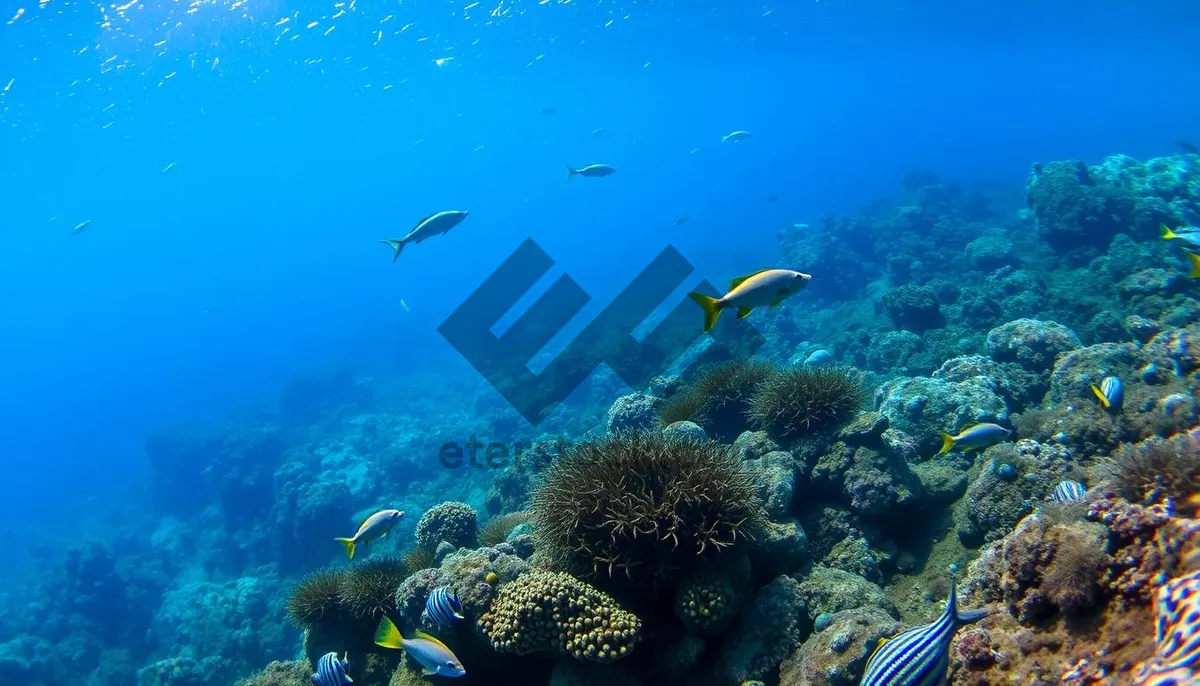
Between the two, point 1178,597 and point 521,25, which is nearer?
point 1178,597

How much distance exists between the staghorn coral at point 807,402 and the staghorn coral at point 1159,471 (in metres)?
3.03

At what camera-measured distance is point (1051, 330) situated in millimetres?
10164

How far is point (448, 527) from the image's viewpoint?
7.44 meters

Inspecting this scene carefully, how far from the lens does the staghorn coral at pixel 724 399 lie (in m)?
7.87

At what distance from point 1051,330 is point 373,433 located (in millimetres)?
27241

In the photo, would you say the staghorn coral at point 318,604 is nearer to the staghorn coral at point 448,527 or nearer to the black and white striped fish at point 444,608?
the staghorn coral at point 448,527

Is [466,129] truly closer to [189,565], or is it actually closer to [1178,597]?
[189,565]

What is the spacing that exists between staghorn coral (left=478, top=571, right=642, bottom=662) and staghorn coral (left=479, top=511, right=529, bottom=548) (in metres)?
3.32

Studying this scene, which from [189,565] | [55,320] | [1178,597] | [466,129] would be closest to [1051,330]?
[1178,597]

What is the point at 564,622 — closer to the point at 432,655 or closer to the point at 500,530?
the point at 432,655

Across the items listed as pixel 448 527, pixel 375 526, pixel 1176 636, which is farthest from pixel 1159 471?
pixel 375 526

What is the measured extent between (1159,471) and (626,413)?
897 cm

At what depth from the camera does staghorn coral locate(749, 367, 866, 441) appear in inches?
253

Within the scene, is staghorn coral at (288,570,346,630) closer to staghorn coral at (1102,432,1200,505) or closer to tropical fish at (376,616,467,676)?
tropical fish at (376,616,467,676)
